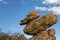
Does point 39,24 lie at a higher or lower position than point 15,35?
lower

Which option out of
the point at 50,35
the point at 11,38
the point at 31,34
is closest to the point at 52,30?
the point at 50,35

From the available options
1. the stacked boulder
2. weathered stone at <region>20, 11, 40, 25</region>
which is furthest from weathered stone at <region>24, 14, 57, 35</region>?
weathered stone at <region>20, 11, 40, 25</region>

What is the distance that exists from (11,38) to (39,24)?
24.7 m

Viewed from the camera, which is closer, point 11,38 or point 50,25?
point 50,25

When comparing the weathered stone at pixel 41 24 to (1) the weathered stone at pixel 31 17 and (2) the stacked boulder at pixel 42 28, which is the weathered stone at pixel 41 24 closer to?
(2) the stacked boulder at pixel 42 28

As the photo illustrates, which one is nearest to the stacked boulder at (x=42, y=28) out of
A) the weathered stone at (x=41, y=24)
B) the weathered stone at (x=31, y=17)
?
the weathered stone at (x=41, y=24)

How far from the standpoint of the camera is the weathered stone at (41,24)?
40188 millimetres

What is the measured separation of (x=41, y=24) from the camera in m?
40.4

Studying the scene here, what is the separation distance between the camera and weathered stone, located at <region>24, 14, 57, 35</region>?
132 feet

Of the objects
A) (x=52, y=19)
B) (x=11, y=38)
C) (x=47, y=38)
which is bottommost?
(x=47, y=38)

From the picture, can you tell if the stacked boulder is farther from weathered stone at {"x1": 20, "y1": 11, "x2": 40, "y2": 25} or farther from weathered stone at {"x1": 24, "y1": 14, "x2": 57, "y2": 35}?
weathered stone at {"x1": 20, "y1": 11, "x2": 40, "y2": 25}

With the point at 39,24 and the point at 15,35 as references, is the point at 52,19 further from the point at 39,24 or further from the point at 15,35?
the point at 15,35

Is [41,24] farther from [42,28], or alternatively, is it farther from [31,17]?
[31,17]

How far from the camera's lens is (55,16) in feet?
134
